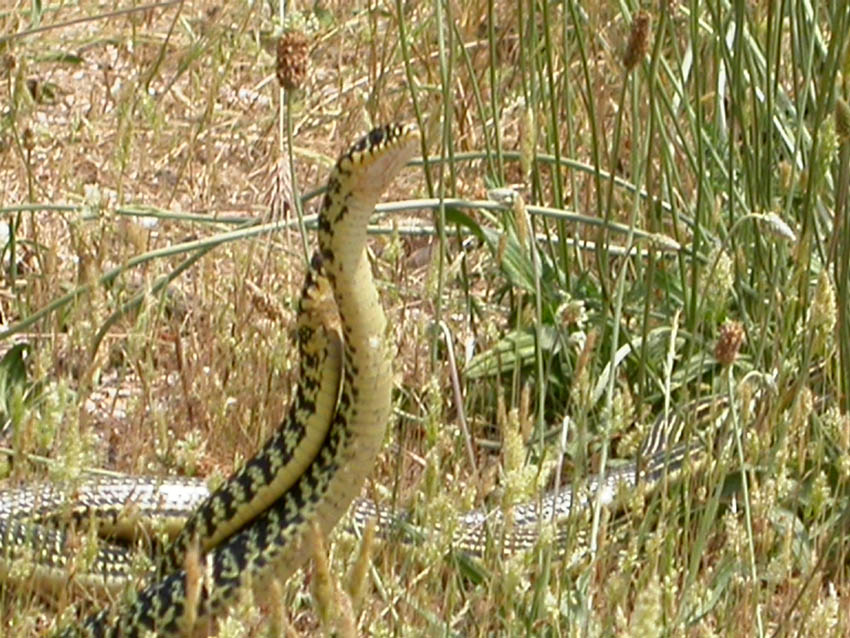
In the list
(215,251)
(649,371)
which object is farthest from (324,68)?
(649,371)

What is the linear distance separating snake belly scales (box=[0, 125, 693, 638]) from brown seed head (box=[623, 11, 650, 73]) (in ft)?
1.09

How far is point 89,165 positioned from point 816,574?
10.0ft

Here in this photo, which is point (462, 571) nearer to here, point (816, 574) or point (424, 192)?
point (816, 574)

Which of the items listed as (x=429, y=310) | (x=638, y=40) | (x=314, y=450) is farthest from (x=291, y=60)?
(x=429, y=310)

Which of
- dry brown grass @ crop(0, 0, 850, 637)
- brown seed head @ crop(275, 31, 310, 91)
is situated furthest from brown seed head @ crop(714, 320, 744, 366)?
brown seed head @ crop(275, 31, 310, 91)

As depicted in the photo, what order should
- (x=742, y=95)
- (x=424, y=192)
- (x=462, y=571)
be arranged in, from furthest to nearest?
1. (x=424, y=192)
2. (x=742, y=95)
3. (x=462, y=571)

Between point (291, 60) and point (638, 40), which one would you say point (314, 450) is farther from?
point (638, 40)

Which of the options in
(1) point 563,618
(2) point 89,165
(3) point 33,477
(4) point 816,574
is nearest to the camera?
(4) point 816,574

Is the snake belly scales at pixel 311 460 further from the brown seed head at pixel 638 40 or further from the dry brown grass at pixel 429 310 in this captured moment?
the brown seed head at pixel 638 40

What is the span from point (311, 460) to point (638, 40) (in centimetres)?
85

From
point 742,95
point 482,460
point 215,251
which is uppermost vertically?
point 742,95

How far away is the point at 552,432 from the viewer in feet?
11.9

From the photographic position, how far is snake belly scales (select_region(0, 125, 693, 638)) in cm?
277

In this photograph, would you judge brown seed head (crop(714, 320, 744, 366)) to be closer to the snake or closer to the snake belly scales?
the snake belly scales
